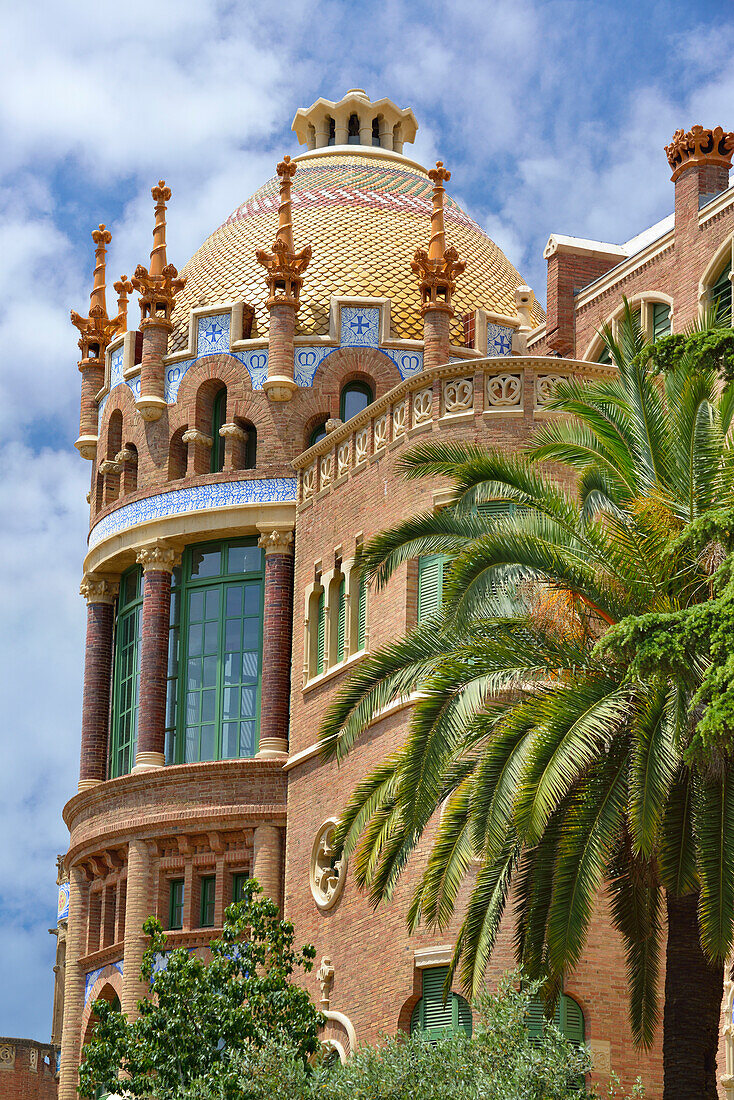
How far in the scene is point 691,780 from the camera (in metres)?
20.3

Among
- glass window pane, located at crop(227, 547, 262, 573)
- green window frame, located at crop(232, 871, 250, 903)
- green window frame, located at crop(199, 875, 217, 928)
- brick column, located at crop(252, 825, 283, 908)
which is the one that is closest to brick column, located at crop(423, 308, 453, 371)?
glass window pane, located at crop(227, 547, 262, 573)

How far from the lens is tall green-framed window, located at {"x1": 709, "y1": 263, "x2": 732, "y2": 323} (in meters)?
31.0

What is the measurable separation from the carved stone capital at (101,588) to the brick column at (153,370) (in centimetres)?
322

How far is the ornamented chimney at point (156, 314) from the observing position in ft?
123

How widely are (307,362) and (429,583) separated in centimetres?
886

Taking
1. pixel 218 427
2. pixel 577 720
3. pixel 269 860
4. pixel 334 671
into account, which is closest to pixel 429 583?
pixel 334 671

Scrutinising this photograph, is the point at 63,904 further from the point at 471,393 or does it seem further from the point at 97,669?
the point at 471,393

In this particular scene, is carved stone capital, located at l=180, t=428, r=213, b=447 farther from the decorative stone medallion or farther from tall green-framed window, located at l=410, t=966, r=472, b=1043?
tall green-framed window, located at l=410, t=966, r=472, b=1043

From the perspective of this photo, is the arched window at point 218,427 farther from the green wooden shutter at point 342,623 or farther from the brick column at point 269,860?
the brick column at point 269,860

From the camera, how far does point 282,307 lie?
119 ft

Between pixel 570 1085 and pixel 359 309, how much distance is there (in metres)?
19.5

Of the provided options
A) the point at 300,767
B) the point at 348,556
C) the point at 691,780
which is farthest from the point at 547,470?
the point at 691,780

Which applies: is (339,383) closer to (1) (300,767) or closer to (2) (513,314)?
(2) (513,314)

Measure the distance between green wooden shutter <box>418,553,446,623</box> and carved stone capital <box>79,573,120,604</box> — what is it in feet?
36.9
